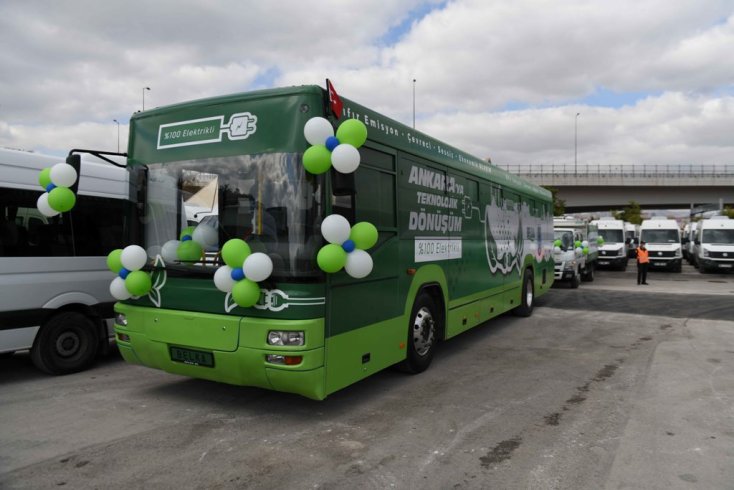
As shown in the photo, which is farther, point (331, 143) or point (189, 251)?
point (189, 251)

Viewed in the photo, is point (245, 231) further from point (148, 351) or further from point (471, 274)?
point (471, 274)

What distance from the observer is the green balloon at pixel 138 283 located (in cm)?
516

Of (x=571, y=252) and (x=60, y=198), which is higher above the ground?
(x=60, y=198)

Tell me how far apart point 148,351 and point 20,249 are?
2.34 m

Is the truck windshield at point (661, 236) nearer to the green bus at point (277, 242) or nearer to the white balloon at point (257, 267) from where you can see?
the green bus at point (277, 242)

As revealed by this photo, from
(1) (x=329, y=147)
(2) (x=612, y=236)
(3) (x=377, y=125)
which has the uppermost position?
(3) (x=377, y=125)

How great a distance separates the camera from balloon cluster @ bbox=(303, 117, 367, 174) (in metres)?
4.42

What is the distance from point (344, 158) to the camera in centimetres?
439

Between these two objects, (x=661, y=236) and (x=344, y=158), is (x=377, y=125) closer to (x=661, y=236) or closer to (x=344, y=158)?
(x=344, y=158)

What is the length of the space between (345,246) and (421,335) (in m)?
2.41

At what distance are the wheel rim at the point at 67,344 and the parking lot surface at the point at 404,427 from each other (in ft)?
1.06

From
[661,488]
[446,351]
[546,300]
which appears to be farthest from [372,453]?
[546,300]

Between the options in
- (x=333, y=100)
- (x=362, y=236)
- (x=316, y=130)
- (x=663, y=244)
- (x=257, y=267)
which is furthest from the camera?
(x=663, y=244)

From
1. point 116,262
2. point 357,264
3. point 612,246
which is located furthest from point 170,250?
point 612,246
